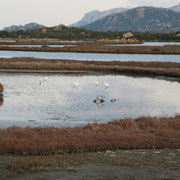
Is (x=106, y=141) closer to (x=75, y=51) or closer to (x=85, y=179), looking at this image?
(x=85, y=179)

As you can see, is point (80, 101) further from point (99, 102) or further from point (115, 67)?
point (115, 67)

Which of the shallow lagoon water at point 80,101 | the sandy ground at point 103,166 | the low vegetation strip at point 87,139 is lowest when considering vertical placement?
the shallow lagoon water at point 80,101

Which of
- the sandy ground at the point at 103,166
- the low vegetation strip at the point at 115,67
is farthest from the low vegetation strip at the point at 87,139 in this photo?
the low vegetation strip at the point at 115,67

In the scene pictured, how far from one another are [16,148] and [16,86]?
69.2ft

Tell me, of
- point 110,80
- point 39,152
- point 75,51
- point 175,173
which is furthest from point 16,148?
point 75,51

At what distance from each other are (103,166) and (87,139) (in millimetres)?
2359

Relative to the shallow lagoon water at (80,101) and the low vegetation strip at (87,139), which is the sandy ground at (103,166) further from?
the shallow lagoon water at (80,101)

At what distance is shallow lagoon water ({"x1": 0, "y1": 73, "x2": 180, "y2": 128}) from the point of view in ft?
66.1

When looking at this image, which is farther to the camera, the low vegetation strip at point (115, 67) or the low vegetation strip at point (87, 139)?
the low vegetation strip at point (115, 67)

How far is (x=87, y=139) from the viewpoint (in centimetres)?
1368

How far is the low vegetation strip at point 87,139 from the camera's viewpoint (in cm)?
1279

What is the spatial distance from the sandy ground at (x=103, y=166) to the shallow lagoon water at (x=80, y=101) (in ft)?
19.8

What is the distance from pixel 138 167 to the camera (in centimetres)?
1141

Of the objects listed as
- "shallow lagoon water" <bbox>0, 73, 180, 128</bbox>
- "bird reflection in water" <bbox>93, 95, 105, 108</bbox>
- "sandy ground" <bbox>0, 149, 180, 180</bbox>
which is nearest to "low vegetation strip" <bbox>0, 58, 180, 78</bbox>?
"shallow lagoon water" <bbox>0, 73, 180, 128</bbox>
